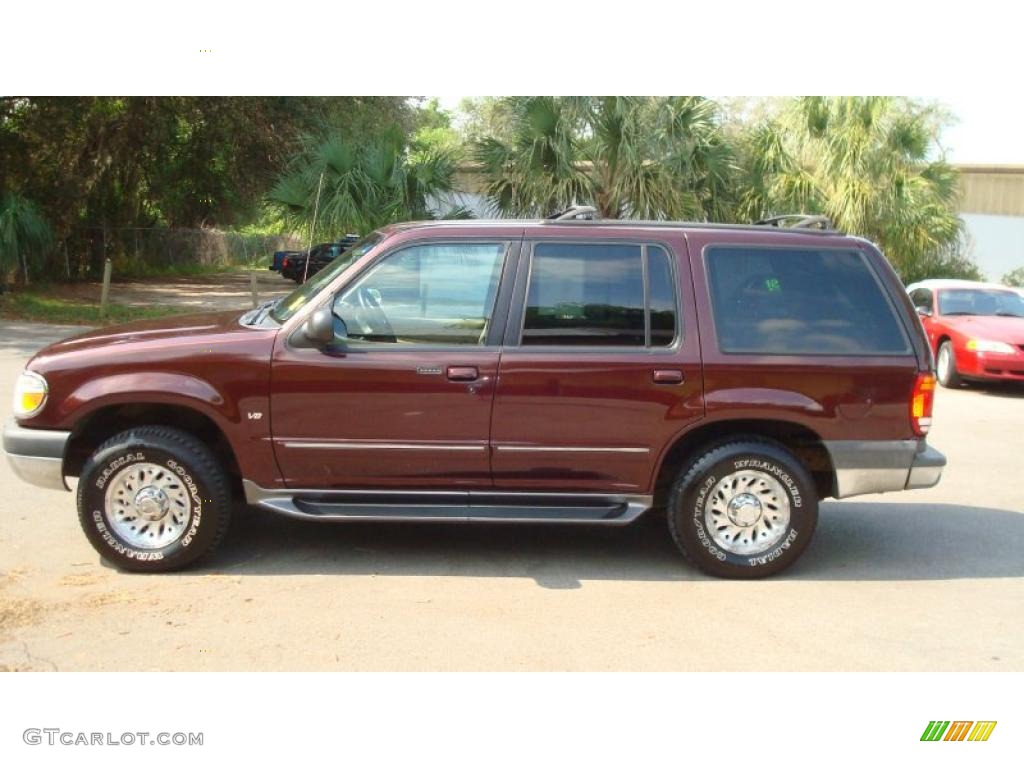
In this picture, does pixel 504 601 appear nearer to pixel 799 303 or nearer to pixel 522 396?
pixel 522 396

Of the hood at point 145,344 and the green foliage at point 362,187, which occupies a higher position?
the green foliage at point 362,187

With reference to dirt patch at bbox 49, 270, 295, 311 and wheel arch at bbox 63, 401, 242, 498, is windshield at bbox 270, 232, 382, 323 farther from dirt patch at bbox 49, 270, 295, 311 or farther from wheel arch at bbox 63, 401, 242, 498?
dirt patch at bbox 49, 270, 295, 311

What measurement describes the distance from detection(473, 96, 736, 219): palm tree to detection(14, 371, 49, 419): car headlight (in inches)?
453

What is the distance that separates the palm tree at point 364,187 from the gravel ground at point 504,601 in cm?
1031

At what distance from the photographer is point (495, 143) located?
55.8 ft

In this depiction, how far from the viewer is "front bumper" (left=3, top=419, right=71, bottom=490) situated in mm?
5680

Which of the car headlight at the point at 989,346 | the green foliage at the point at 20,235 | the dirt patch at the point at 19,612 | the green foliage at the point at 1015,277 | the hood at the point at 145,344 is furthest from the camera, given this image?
the green foliage at the point at 1015,277

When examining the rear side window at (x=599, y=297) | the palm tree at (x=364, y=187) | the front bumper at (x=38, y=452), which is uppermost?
the palm tree at (x=364, y=187)

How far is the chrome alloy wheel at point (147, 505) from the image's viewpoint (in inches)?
225

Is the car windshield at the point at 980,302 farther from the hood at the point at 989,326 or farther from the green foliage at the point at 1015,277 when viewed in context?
the green foliage at the point at 1015,277

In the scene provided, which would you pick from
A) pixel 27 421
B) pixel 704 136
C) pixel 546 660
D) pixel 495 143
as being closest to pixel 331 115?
pixel 495 143

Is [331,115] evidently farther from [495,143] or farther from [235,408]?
[235,408]

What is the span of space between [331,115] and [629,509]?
20633 millimetres

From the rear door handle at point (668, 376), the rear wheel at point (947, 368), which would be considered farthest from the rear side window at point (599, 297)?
the rear wheel at point (947, 368)
